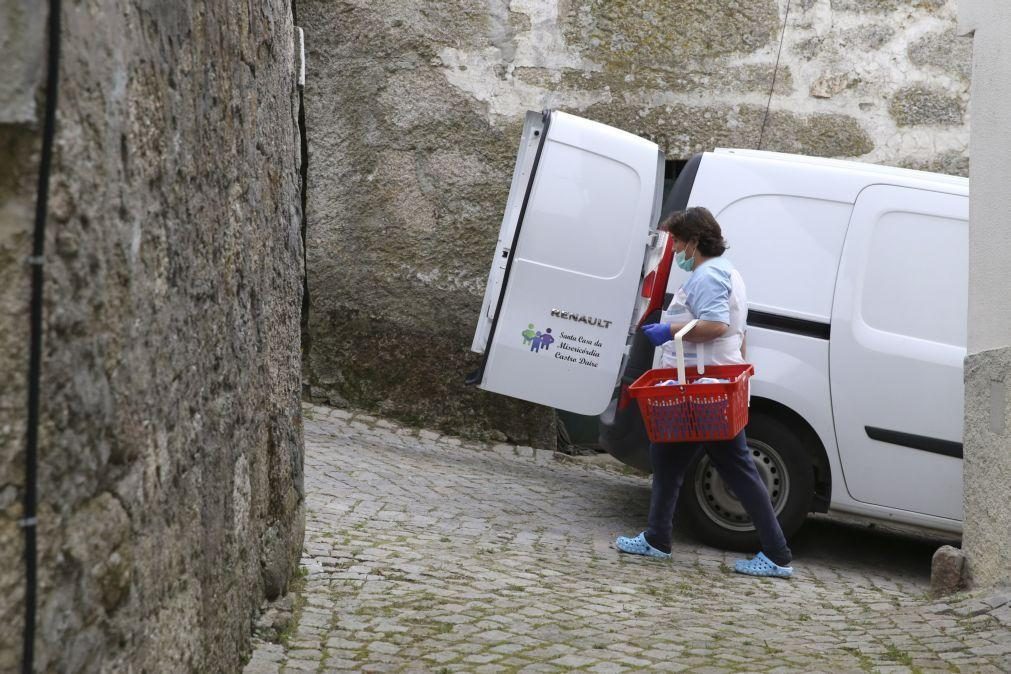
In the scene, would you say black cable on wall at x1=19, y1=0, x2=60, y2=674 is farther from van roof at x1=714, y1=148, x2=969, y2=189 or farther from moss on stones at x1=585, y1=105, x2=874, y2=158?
moss on stones at x1=585, y1=105, x2=874, y2=158

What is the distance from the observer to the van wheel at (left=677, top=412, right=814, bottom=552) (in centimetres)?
631

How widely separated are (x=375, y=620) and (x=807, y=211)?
3.33 metres

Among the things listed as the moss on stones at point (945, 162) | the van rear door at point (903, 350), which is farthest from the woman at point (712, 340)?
the moss on stones at point (945, 162)

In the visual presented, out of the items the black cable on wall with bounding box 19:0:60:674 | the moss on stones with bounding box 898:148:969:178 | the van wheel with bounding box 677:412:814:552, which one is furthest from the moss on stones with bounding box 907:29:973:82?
the black cable on wall with bounding box 19:0:60:674

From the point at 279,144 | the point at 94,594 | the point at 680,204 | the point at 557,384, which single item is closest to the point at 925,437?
the point at 680,204

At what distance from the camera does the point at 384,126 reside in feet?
31.4

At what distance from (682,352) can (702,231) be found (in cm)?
57

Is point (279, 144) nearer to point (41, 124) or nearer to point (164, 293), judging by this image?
point (164, 293)

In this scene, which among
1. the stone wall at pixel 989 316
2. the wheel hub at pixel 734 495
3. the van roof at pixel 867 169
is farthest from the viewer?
the van roof at pixel 867 169

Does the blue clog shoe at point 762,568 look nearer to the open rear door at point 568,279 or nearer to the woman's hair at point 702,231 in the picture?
the woman's hair at point 702,231

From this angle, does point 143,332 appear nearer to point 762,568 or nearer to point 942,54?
point 762,568

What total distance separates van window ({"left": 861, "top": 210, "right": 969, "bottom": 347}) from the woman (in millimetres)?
900

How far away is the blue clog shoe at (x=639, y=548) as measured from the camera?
599 centimetres

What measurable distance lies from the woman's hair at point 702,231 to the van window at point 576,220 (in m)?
1.68
